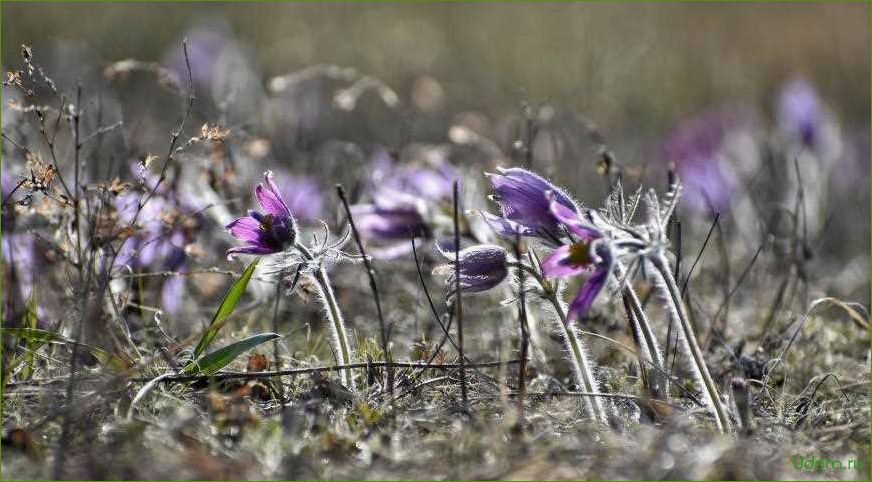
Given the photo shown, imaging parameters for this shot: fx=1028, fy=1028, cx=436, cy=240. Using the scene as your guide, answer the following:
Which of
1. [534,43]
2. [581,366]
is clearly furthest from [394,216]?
[534,43]

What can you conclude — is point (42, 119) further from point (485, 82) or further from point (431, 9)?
point (431, 9)

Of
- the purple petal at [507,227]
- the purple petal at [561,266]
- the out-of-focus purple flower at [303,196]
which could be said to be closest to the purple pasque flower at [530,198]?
the purple petal at [507,227]

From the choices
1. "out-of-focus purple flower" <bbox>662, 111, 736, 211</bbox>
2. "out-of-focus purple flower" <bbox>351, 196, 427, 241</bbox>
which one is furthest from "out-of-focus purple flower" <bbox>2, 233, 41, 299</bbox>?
"out-of-focus purple flower" <bbox>662, 111, 736, 211</bbox>

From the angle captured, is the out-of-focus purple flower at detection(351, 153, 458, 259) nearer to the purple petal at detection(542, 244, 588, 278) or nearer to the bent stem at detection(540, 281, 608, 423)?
the bent stem at detection(540, 281, 608, 423)

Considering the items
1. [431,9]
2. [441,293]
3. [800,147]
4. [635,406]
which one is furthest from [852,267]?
[431,9]

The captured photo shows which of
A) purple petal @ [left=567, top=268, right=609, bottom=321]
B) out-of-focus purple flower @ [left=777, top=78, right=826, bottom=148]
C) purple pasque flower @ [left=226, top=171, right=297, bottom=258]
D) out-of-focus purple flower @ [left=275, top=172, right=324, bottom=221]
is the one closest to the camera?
purple petal @ [left=567, top=268, right=609, bottom=321]

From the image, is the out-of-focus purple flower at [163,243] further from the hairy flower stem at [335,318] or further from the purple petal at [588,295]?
the purple petal at [588,295]
